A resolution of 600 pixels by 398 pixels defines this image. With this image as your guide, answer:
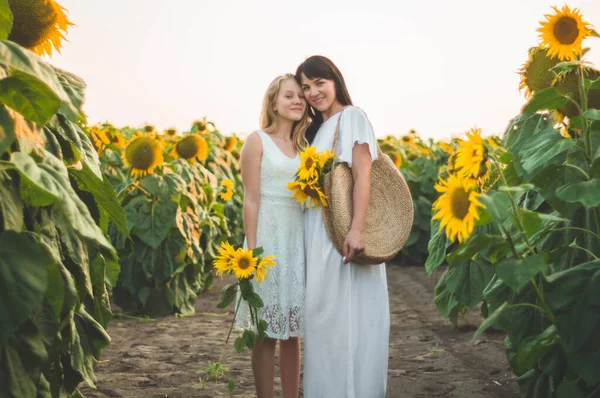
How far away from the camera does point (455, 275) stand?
3088 millimetres

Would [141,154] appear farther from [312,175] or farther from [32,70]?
[32,70]

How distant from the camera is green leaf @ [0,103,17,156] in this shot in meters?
1.41

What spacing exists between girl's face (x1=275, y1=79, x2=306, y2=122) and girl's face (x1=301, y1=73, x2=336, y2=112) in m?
0.07

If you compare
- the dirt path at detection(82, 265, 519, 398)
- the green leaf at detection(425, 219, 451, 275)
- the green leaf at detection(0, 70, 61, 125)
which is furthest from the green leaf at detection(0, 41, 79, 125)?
the dirt path at detection(82, 265, 519, 398)

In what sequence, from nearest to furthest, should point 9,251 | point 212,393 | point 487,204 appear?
point 9,251
point 487,204
point 212,393

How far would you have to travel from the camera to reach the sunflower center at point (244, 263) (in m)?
2.98

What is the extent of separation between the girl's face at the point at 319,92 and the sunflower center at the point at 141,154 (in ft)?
7.56

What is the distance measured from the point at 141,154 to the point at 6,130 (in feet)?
12.5

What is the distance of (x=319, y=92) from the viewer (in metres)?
3.19

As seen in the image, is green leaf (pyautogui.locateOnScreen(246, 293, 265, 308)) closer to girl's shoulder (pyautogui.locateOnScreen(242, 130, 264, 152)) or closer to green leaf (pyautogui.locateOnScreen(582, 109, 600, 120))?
girl's shoulder (pyautogui.locateOnScreen(242, 130, 264, 152))

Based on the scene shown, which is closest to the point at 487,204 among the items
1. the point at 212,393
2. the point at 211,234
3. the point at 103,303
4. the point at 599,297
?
the point at 599,297

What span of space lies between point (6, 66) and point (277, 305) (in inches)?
75.2

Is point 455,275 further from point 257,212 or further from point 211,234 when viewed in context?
point 211,234

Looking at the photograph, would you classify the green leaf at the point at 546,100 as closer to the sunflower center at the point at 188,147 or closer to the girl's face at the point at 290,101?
the girl's face at the point at 290,101
